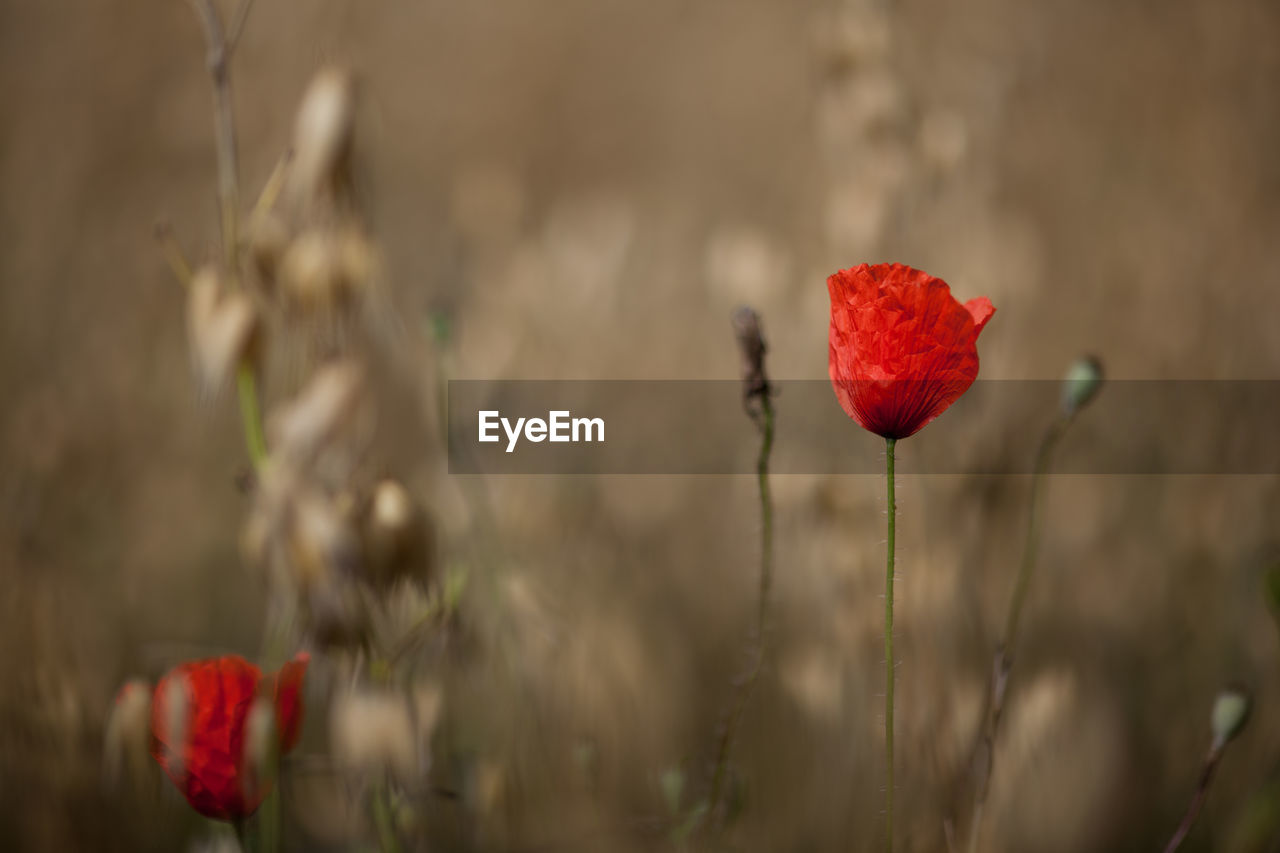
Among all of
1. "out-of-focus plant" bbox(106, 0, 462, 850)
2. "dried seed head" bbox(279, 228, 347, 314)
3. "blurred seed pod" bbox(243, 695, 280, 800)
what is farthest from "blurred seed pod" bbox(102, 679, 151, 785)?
"dried seed head" bbox(279, 228, 347, 314)

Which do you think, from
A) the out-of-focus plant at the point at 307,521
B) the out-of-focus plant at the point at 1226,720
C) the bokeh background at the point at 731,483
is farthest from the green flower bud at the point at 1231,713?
the out-of-focus plant at the point at 307,521

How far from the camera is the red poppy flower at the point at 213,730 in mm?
427

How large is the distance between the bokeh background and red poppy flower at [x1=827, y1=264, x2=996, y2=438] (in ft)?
0.87

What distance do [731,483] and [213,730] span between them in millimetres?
1089

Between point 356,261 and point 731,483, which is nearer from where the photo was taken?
point 356,261

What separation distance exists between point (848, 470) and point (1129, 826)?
0.47 m

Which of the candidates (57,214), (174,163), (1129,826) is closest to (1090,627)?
(1129,826)

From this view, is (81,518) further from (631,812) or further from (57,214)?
(631,812)

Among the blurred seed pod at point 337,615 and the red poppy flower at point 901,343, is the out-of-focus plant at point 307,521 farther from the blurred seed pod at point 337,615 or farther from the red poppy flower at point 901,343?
the red poppy flower at point 901,343

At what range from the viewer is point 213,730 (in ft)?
1.43

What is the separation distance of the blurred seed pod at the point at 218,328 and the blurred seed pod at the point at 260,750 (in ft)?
0.57

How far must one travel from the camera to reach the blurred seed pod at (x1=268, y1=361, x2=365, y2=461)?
443 millimetres

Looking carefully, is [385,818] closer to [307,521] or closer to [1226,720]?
[307,521]

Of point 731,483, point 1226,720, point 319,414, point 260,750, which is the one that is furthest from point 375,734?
point 731,483
